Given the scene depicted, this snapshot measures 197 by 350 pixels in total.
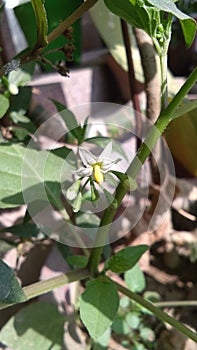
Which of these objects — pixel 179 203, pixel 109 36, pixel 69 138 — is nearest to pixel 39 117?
pixel 69 138

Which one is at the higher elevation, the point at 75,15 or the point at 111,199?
the point at 75,15

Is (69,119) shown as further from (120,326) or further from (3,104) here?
(120,326)

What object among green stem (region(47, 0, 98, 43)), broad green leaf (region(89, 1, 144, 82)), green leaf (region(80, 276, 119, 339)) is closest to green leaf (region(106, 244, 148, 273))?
green leaf (region(80, 276, 119, 339))

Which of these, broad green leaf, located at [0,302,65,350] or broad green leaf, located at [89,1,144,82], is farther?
broad green leaf, located at [89,1,144,82]

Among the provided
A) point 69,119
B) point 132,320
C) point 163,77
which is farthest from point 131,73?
point 132,320

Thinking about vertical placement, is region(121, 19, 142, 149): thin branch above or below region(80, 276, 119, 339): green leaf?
above

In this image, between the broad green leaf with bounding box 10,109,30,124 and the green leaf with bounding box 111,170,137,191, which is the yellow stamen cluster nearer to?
the green leaf with bounding box 111,170,137,191

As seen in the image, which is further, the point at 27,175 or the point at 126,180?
the point at 27,175

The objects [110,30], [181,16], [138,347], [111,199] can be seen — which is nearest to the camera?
[181,16]
